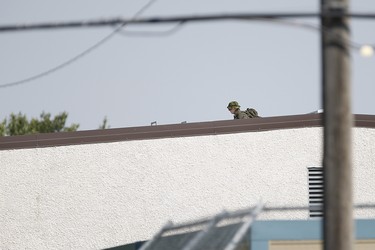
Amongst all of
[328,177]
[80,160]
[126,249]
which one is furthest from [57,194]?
[328,177]

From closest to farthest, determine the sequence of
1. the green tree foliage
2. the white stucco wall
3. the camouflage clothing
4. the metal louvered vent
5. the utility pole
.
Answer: the utility pole
the white stucco wall
the metal louvered vent
the camouflage clothing
the green tree foliage

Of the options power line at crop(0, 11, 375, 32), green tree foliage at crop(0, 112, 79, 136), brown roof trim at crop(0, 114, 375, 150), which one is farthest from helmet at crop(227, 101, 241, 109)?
green tree foliage at crop(0, 112, 79, 136)

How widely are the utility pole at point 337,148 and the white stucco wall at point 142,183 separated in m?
11.2

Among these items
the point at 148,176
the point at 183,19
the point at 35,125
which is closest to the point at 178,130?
the point at 148,176

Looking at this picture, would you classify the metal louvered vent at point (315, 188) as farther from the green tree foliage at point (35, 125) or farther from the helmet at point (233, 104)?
the green tree foliage at point (35, 125)

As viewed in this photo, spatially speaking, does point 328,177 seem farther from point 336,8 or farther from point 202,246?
point 202,246

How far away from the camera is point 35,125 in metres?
75.8

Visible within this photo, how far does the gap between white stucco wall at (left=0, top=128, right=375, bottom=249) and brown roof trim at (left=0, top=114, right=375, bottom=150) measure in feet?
0.42

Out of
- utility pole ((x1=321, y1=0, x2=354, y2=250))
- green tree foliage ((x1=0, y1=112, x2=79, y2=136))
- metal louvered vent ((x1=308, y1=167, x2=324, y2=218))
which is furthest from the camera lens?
green tree foliage ((x1=0, y1=112, x2=79, y2=136))

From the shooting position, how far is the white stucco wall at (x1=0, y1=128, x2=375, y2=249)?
23109 millimetres

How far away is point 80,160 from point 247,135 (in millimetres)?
3614

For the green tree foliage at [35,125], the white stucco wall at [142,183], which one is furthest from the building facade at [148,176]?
the green tree foliage at [35,125]

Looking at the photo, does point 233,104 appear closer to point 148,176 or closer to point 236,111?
point 236,111

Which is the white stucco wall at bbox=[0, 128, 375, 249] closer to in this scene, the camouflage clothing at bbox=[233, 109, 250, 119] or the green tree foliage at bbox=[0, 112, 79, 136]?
the camouflage clothing at bbox=[233, 109, 250, 119]
